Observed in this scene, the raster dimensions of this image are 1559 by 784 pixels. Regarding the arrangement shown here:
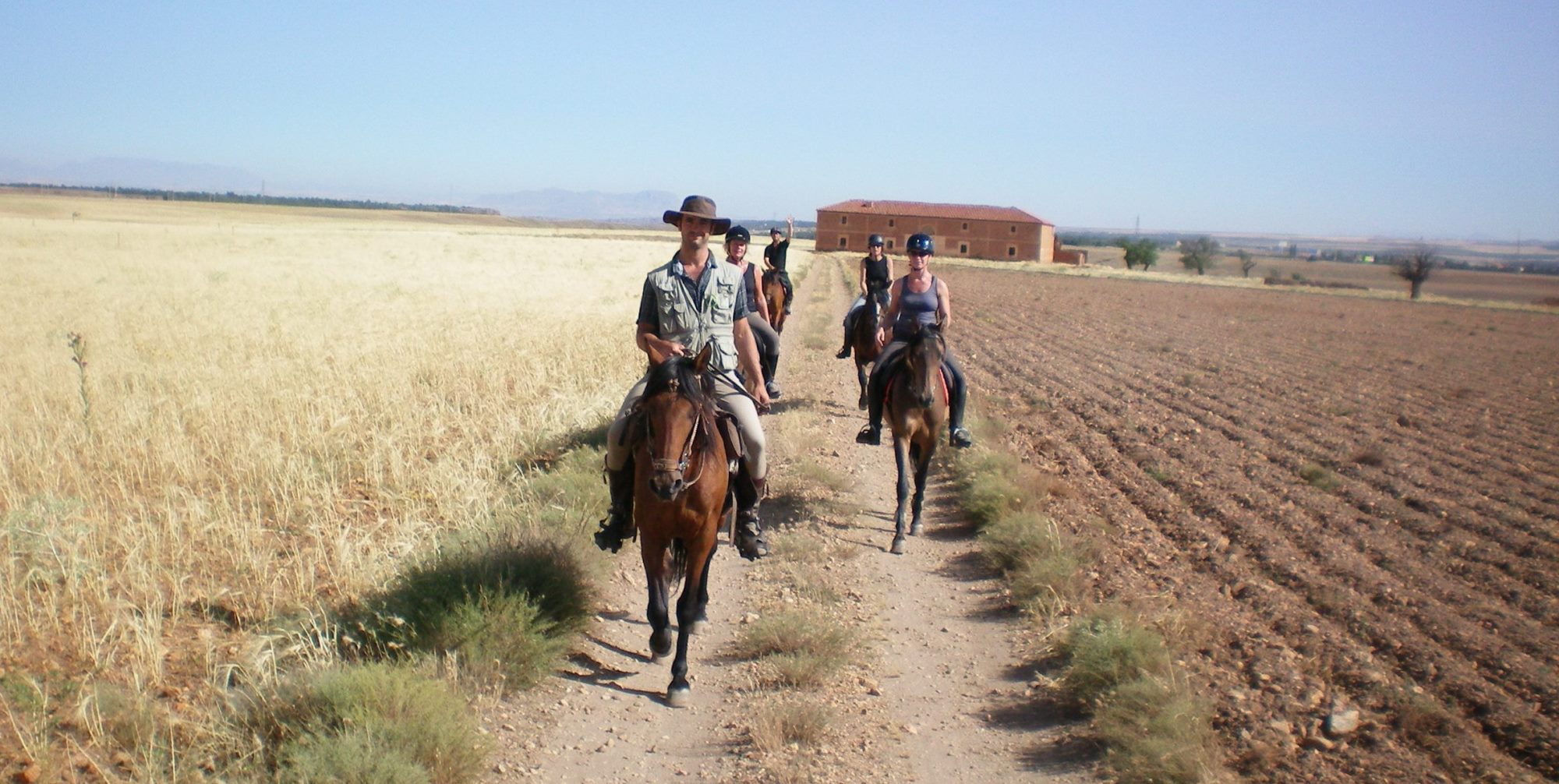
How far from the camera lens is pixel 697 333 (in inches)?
237

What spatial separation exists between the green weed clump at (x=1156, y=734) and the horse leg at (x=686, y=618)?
2.12 meters

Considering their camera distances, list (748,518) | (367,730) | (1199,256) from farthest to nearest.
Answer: (1199,256) → (748,518) → (367,730)

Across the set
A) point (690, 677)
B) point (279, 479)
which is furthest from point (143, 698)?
point (279, 479)

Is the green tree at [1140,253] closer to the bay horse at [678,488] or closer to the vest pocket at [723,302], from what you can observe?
the vest pocket at [723,302]

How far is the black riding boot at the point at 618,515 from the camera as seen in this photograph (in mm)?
6141

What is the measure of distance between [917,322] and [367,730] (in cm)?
629

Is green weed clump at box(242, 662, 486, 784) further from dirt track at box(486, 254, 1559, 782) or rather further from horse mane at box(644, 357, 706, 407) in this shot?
horse mane at box(644, 357, 706, 407)

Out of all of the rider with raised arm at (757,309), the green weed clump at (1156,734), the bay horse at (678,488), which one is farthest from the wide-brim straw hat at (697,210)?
the rider with raised arm at (757,309)

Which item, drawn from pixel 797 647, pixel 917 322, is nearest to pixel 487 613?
pixel 797 647

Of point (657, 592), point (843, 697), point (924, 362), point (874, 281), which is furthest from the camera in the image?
point (874, 281)

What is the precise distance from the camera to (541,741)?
5074mm

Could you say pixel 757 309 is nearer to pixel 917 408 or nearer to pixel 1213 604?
pixel 917 408

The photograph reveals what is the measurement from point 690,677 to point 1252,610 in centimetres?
377

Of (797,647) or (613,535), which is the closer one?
(797,647)
